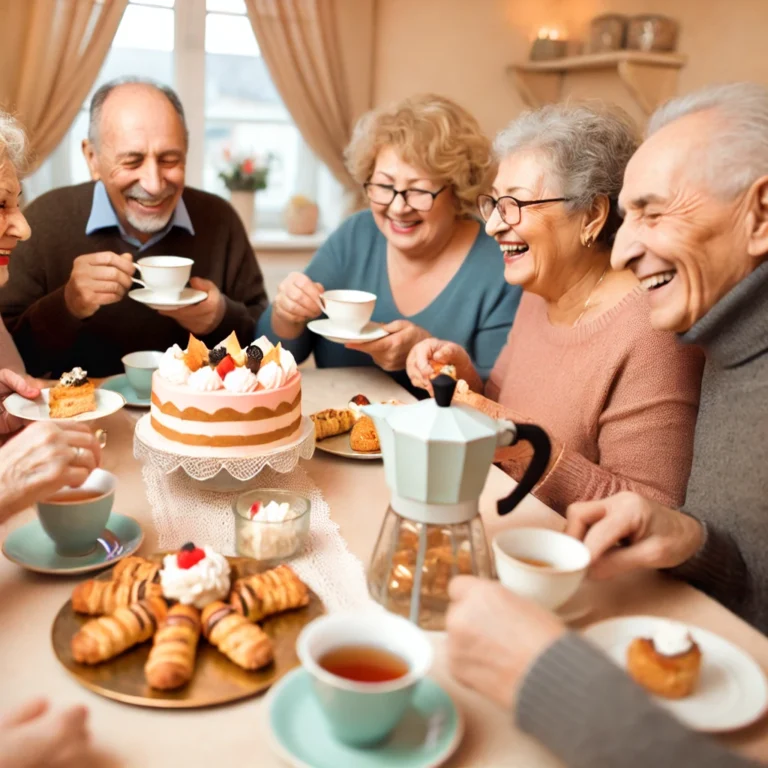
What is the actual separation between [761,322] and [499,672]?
0.71m

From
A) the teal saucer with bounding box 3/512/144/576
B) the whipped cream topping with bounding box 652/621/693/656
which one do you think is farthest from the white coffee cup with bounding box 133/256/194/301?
the whipped cream topping with bounding box 652/621/693/656

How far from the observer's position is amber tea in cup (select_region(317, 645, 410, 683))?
0.81m

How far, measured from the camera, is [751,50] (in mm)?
3262

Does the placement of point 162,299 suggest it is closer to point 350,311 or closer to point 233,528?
point 350,311

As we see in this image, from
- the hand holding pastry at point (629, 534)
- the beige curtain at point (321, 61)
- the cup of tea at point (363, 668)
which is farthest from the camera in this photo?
the beige curtain at point (321, 61)

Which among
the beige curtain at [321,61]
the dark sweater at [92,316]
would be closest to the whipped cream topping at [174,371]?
the dark sweater at [92,316]

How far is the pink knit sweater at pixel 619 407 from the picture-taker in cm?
143

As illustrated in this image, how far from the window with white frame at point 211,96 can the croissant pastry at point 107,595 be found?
345cm

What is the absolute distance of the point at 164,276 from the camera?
1.95 m

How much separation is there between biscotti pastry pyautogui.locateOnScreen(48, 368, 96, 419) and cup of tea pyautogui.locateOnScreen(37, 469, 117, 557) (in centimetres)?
45

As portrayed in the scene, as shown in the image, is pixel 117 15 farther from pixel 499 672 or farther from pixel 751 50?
pixel 499 672

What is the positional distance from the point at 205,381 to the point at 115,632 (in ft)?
1.61

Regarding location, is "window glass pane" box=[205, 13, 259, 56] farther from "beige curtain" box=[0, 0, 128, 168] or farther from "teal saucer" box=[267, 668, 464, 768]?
"teal saucer" box=[267, 668, 464, 768]

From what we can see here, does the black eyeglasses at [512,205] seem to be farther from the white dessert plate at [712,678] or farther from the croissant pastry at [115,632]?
the croissant pastry at [115,632]
